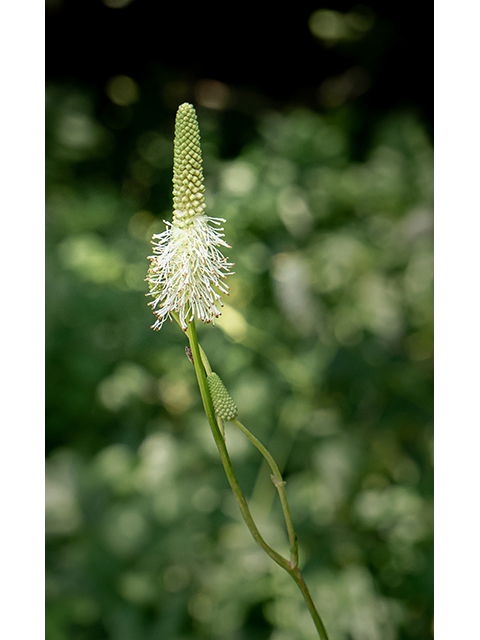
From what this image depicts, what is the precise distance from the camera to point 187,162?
0.57ft

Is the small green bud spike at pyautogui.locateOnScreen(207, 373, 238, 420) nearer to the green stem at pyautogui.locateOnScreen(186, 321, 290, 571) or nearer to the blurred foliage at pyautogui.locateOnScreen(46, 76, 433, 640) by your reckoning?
the green stem at pyautogui.locateOnScreen(186, 321, 290, 571)

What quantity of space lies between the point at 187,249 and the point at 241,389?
19.4 inches

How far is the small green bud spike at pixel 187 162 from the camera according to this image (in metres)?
0.17

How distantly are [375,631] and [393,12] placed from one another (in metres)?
0.95

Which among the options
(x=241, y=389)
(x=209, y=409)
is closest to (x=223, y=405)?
(x=209, y=409)

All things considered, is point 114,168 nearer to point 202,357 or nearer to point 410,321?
point 410,321

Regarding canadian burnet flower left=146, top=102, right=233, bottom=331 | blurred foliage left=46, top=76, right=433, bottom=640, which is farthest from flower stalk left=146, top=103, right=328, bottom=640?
blurred foliage left=46, top=76, right=433, bottom=640

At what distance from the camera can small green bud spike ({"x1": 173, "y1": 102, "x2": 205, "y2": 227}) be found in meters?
0.17

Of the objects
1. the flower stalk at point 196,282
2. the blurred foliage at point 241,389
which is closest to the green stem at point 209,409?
the flower stalk at point 196,282

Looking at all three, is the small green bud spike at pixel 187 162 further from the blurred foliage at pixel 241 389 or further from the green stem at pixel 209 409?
the blurred foliage at pixel 241 389

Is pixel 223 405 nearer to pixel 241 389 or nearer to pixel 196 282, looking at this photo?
pixel 196 282

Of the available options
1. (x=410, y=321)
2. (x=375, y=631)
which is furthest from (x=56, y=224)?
(x=375, y=631)

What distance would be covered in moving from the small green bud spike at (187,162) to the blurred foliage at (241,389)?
455 millimetres

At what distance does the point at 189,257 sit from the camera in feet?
0.71
